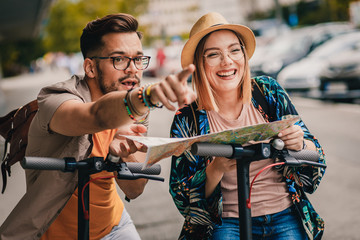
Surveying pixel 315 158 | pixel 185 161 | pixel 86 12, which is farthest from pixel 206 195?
pixel 86 12

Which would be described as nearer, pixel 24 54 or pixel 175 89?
pixel 175 89

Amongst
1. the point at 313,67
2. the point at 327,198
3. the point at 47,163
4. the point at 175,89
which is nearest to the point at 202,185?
the point at 47,163

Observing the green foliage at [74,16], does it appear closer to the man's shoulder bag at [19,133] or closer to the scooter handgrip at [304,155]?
the man's shoulder bag at [19,133]

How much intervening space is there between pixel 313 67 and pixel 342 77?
2.07 metres

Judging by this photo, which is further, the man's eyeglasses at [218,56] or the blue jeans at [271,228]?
the man's eyeglasses at [218,56]

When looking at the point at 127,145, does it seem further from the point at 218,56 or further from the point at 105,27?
the point at 218,56

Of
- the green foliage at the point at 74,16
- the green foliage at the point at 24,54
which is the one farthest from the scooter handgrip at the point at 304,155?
the green foliage at the point at 74,16

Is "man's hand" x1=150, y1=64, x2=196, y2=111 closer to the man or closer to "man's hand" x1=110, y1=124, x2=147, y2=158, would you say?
the man

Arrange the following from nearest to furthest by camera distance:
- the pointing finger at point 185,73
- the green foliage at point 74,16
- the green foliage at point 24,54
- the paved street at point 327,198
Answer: the pointing finger at point 185,73, the paved street at point 327,198, the green foliage at point 24,54, the green foliage at point 74,16

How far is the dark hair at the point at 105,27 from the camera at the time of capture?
224 centimetres

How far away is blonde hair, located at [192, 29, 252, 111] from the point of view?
242 centimetres

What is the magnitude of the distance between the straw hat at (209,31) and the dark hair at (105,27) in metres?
0.33

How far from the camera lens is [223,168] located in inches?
78.6

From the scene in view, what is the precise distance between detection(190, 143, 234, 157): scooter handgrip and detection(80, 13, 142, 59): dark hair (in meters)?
0.87
